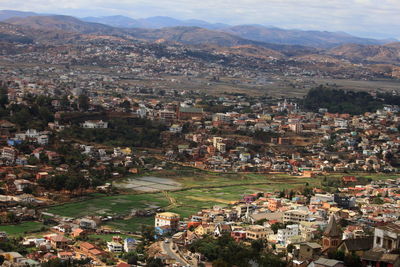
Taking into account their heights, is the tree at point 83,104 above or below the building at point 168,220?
below

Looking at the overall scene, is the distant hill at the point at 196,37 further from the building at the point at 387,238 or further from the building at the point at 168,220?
the building at the point at 387,238

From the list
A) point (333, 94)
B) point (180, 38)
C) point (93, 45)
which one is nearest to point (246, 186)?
point (333, 94)

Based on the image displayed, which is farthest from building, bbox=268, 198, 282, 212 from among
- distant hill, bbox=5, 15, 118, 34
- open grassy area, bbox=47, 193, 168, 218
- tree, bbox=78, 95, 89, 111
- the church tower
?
distant hill, bbox=5, 15, 118, 34

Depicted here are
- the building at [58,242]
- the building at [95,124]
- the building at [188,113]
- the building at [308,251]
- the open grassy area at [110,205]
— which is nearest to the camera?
the building at [308,251]

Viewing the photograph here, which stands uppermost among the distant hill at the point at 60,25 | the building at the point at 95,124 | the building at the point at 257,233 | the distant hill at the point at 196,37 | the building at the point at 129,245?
the building at the point at 257,233

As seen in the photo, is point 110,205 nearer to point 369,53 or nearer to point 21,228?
point 21,228

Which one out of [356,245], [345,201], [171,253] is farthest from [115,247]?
[345,201]

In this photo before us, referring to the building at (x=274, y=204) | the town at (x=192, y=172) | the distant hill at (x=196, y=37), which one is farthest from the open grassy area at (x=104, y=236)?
the distant hill at (x=196, y=37)
